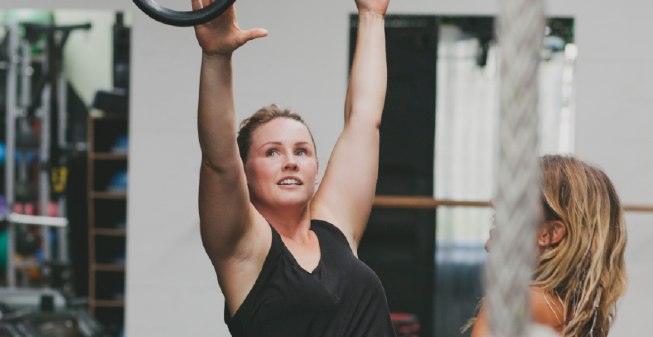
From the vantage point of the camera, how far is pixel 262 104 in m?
2.71

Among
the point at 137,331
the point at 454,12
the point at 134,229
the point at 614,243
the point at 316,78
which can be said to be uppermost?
the point at 454,12

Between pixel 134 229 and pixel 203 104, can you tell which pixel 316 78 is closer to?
pixel 134 229

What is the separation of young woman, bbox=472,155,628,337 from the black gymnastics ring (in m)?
0.76

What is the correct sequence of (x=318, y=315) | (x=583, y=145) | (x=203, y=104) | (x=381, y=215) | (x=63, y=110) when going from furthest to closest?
(x=63, y=110), (x=381, y=215), (x=583, y=145), (x=318, y=315), (x=203, y=104)

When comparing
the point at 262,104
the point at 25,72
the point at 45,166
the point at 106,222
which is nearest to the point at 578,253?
the point at 262,104

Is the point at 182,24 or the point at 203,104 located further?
the point at 203,104

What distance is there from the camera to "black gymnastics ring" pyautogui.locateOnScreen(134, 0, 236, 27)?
602 mm

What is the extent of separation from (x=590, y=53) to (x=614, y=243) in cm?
185

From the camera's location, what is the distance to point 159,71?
2705 millimetres

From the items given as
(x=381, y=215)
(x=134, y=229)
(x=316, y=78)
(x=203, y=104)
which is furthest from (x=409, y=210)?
(x=203, y=104)

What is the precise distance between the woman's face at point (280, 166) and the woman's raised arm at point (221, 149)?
159mm

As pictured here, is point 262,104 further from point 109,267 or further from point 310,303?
point 109,267

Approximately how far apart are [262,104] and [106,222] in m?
2.70

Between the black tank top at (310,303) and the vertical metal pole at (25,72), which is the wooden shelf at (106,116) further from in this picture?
the black tank top at (310,303)
